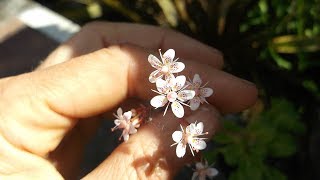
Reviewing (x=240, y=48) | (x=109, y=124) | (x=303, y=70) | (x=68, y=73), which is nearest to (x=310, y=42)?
(x=303, y=70)

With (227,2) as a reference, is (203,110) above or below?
above

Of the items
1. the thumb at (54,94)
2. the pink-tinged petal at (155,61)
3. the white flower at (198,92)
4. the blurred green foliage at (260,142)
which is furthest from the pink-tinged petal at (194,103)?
the blurred green foliage at (260,142)

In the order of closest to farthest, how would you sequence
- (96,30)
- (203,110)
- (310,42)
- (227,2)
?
1. (203,110)
2. (96,30)
3. (310,42)
4. (227,2)

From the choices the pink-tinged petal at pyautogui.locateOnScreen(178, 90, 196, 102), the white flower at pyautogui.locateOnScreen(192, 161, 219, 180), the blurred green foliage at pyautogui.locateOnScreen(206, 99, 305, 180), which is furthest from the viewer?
the blurred green foliage at pyautogui.locateOnScreen(206, 99, 305, 180)

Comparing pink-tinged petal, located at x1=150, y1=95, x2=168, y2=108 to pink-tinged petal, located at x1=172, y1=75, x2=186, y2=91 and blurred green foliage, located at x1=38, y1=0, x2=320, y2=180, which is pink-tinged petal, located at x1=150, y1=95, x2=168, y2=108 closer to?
pink-tinged petal, located at x1=172, y1=75, x2=186, y2=91

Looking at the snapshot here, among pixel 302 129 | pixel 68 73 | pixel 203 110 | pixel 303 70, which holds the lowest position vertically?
pixel 303 70

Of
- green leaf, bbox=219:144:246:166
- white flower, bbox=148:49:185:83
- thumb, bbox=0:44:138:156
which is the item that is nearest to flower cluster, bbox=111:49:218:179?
white flower, bbox=148:49:185:83

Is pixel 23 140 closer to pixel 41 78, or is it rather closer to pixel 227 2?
pixel 41 78
